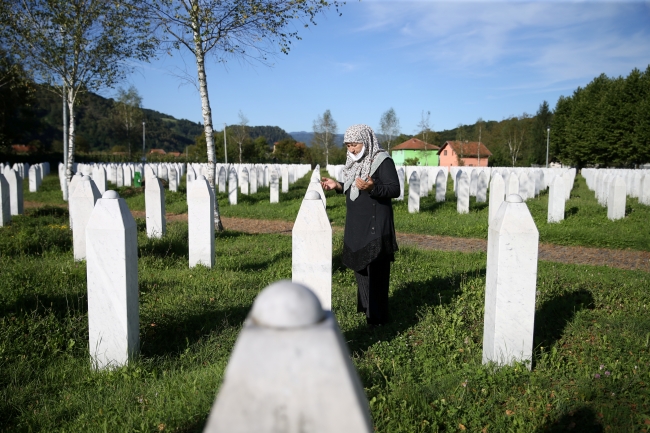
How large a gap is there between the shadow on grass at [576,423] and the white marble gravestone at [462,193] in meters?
11.3

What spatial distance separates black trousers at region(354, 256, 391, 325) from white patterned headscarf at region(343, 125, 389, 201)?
69 cm

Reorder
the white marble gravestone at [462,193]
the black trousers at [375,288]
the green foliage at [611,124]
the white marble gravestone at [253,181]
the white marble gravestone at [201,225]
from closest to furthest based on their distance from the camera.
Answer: the black trousers at [375,288] < the white marble gravestone at [201,225] < the white marble gravestone at [462,193] < the white marble gravestone at [253,181] < the green foliage at [611,124]

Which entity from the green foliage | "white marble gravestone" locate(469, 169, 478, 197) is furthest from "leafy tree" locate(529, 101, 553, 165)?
"white marble gravestone" locate(469, 169, 478, 197)

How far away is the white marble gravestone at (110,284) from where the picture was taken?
3.53 meters

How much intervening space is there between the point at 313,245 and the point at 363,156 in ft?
3.24

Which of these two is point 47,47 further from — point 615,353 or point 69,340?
point 615,353

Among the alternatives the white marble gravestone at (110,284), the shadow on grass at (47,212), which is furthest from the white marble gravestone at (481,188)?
the white marble gravestone at (110,284)

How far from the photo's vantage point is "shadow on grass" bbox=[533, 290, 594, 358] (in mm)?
4164

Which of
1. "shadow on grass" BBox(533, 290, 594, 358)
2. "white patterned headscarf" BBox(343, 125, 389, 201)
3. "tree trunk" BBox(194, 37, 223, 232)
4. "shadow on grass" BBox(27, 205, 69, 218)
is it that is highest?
"tree trunk" BBox(194, 37, 223, 232)

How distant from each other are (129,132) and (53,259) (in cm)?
6447

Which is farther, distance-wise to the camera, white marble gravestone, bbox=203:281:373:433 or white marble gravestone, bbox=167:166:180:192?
white marble gravestone, bbox=167:166:180:192

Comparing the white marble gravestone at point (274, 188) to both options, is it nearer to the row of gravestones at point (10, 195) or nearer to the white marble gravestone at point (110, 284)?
the row of gravestones at point (10, 195)

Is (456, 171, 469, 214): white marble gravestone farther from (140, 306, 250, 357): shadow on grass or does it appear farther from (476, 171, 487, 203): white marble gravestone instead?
(140, 306, 250, 357): shadow on grass

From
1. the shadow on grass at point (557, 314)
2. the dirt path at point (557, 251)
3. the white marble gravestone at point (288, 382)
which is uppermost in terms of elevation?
the white marble gravestone at point (288, 382)
